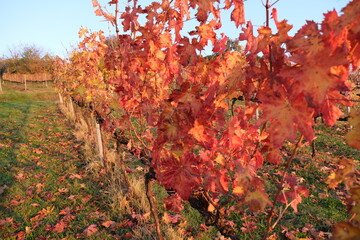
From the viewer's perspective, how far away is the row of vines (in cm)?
84

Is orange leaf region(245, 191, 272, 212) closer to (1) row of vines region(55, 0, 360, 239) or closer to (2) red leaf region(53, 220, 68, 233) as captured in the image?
(1) row of vines region(55, 0, 360, 239)

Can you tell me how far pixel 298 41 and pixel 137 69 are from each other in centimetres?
178

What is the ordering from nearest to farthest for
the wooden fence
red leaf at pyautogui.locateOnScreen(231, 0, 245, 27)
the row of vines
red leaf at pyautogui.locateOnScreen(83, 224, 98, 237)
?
the row of vines < red leaf at pyautogui.locateOnScreen(231, 0, 245, 27) < red leaf at pyautogui.locateOnScreen(83, 224, 98, 237) < the wooden fence

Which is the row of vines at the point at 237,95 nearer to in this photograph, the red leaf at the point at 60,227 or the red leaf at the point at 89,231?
the red leaf at the point at 89,231

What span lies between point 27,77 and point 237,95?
2085 inches

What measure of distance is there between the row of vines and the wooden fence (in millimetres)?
47958

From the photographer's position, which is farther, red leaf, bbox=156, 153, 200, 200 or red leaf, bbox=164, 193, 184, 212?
red leaf, bbox=164, 193, 184, 212

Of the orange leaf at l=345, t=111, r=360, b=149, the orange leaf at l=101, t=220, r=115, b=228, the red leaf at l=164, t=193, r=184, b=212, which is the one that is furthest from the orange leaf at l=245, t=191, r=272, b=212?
the orange leaf at l=101, t=220, r=115, b=228

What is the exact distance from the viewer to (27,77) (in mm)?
45188

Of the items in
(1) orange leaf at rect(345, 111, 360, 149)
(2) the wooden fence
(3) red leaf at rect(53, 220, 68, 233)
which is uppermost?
(2) the wooden fence

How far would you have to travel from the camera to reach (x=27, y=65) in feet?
156

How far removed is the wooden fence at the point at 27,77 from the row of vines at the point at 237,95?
47958mm

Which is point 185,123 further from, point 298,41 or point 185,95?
point 298,41

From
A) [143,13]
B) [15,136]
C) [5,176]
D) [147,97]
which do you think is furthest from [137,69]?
[15,136]
